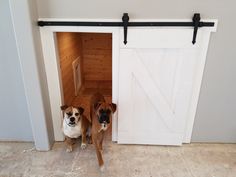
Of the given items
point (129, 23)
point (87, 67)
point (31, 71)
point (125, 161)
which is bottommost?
point (125, 161)

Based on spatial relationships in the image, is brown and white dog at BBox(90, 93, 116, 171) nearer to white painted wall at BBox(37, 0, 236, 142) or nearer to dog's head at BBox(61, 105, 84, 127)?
dog's head at BBox(61, 105, 84, 127)

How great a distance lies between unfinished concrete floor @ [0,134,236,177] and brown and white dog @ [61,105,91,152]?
0.10 metres

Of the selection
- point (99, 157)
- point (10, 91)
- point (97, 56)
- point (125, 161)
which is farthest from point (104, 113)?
point (97, 56)

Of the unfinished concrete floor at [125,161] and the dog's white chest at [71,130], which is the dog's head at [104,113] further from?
the unfinished concrete floor at [125,161]

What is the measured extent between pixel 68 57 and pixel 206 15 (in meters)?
1.68

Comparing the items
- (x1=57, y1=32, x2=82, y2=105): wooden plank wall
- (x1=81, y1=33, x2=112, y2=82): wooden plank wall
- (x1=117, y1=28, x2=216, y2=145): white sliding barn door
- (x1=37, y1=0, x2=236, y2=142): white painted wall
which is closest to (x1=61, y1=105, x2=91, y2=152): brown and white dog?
(x1=117, y1=28, x2=216, y2=145): white sliding barn door

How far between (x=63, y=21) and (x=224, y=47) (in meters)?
1.39

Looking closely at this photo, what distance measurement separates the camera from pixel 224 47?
5.53 ft

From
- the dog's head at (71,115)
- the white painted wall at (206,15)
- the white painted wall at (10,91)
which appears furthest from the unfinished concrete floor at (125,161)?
the white painted wall at (206,15)

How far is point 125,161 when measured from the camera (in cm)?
186

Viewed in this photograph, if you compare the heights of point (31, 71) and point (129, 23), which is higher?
point (129, 23)

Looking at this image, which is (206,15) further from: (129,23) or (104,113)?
(104,113)

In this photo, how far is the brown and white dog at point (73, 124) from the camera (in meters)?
1.78

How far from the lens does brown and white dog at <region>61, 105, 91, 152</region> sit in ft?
5.85
